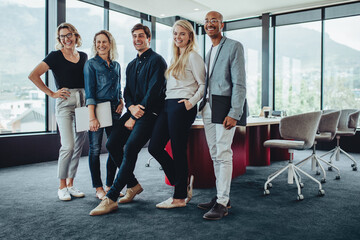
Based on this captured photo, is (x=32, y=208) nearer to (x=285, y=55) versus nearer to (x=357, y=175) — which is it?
(x=357, y=175)

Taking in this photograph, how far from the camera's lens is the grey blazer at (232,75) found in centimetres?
238

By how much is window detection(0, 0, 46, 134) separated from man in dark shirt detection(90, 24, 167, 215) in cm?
315

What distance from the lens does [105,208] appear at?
260cm

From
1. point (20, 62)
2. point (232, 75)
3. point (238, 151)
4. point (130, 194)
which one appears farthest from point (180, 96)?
point (20, 62)

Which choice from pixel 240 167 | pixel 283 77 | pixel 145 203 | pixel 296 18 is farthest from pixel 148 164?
pixel 296 18

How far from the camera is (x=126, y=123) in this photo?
108 inches

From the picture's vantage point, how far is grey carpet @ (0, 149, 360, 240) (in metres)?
2.24

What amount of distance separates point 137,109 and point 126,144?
1.02ft

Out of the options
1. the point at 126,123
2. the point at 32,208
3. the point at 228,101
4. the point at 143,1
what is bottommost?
the point at 32,208

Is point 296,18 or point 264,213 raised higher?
point 296,18

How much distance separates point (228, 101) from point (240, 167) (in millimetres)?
2120

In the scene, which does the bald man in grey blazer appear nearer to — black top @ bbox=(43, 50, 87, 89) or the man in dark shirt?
the man in dark shirt

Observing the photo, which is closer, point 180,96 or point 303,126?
point 180,96

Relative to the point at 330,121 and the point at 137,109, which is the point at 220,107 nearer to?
the point at 137,109
